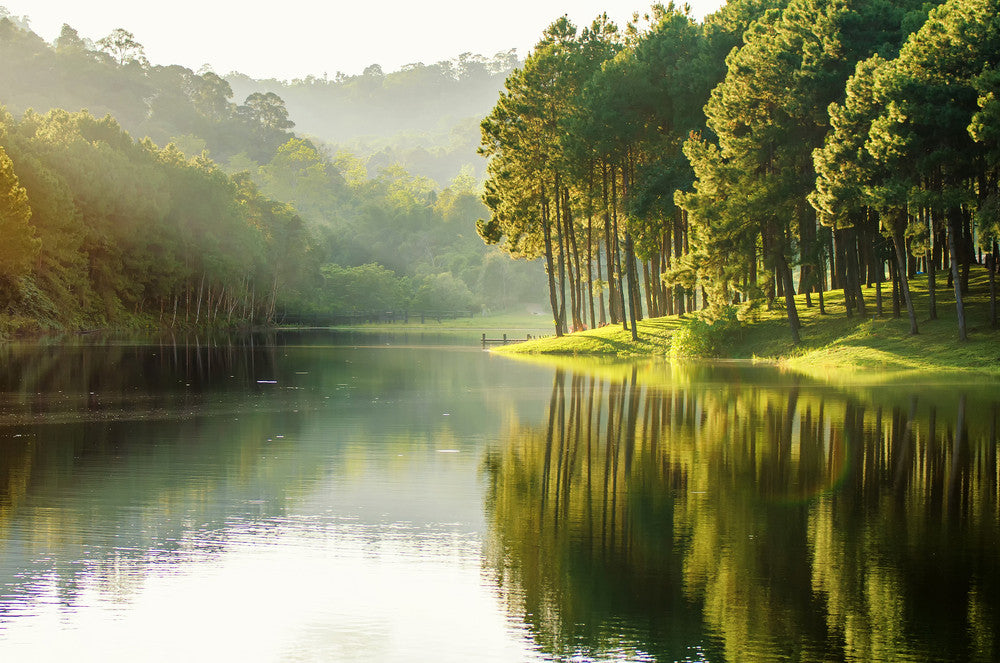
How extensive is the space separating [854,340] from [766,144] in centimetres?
919

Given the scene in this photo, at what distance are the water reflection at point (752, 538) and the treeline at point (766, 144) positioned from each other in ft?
59.4

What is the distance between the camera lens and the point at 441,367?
4572 centimetres

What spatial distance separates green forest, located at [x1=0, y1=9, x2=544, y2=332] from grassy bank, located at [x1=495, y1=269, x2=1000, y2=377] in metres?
31.5

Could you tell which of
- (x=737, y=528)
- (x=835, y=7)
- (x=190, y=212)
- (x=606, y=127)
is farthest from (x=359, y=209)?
(x=737, y=528)

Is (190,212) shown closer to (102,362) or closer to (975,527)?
(102,362)

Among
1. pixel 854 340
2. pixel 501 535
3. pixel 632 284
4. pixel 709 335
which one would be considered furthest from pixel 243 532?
pixel 632 284

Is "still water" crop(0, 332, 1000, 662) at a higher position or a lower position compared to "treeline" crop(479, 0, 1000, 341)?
lower

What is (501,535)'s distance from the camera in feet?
38.3

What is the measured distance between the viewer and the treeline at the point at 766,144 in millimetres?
37000

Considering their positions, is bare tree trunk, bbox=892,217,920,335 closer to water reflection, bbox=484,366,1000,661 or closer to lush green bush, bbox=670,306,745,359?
lush green bush, bbox=670,306,745,359

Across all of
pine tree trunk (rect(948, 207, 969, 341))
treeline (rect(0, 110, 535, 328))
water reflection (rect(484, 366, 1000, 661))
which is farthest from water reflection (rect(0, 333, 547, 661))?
treeline (rect(0, 110, 535, 328))

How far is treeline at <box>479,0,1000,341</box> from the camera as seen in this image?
3700 cm

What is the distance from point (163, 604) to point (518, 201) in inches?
2247

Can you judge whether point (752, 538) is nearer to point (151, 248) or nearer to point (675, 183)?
point (675, 183)
